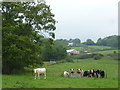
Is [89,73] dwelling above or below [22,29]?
below

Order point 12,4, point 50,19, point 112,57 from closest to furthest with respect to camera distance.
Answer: point 12,4 < point 50,19 < point 112,57

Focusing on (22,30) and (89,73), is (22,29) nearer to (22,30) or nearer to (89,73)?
(22,30)

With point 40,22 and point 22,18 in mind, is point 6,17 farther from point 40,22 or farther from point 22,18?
point 40,22

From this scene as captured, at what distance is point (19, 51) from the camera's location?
85.4ft

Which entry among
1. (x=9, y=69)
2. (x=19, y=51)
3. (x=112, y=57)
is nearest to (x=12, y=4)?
(x=19, y=51)

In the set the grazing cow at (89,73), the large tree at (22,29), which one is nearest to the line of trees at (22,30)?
the large tree at (22,29)

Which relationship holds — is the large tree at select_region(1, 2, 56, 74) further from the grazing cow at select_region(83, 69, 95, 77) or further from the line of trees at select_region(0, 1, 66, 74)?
the grazing cow at select_region(83, 69, 95, 77)

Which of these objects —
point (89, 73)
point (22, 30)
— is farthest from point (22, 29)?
point (89, 73)

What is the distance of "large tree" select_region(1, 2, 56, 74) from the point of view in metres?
27.0

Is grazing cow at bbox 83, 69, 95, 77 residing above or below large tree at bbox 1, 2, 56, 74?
below

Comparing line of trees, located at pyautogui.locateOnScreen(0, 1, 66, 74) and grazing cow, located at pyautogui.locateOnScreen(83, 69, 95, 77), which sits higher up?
line of trees, located at pyautogui.locateOnScreen(0, 1, 66, 74)

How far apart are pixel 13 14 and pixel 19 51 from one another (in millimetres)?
6097

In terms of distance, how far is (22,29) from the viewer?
3002 centimetres

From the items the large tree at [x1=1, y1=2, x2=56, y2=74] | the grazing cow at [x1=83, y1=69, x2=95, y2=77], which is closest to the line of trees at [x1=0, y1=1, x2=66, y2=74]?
the large tree at [x1=1, y1=2, x2=56, y2=74]
